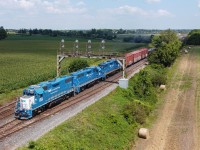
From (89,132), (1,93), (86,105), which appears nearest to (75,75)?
(86,105)

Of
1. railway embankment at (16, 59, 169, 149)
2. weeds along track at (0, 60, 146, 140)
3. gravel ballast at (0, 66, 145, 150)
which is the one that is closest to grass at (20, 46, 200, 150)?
railway embankment at (16, 59, 169, 149)

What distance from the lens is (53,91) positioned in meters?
41.8

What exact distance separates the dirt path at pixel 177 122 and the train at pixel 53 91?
41.1ft

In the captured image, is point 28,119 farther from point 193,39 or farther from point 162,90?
point 193,39

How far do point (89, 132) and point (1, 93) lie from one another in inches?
839

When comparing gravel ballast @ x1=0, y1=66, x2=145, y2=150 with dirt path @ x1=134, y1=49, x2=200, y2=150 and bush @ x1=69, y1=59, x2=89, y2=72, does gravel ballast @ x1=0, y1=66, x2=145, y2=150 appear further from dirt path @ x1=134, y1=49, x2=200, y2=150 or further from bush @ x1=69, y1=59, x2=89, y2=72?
bush @ x1=69, y1=59, x2=89, y2=72

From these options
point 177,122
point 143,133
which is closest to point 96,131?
point 143,133

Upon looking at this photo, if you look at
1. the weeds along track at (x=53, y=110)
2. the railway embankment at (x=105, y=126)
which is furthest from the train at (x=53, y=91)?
the railway embankment at (x=105, y=126)

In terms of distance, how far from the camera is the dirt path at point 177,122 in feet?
118

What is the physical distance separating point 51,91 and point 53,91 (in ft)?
1.84

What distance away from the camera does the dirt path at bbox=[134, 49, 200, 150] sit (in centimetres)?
3597

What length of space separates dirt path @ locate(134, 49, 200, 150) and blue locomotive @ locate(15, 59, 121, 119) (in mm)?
12529

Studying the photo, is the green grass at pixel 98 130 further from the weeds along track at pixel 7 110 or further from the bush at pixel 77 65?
the bush at pixel 77 65

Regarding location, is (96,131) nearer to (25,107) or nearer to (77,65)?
(25,107)
